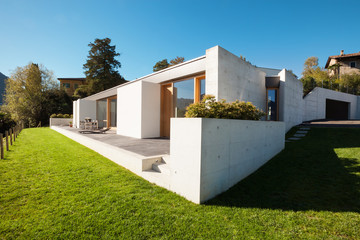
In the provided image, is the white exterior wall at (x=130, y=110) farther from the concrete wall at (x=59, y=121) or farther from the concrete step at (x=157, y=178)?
the concrete wall at (x=59, y=121)

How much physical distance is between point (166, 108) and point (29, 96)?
28.9m

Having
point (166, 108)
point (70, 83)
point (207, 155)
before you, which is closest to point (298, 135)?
point (166, 108)

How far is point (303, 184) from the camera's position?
149 inches

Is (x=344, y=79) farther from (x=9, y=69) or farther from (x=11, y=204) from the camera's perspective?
(x=9, y=69)

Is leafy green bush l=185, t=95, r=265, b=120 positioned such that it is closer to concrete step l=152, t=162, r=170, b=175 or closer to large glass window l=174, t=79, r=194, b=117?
concrete step l=152, t=162, r=170, b=175

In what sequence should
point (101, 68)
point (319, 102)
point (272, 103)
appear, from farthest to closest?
point (101, 68)
point (319, 102)
point (272, 103)

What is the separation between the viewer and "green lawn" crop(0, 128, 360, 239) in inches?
87.0

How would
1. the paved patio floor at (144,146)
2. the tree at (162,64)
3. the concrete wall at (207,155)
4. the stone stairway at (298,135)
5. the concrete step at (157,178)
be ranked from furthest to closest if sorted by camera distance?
the tree at (162,64)
the stone stairway at (298,135)
the paved patio floor at (144,146)
the concrete step at (157,178)
the concrete wall at (207,155)

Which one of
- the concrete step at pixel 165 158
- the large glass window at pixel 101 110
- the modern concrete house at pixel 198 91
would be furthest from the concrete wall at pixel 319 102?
the large glass window at pixel 101 110

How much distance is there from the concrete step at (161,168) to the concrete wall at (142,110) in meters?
4.70

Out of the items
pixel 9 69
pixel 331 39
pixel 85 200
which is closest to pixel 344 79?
pixel 331 39

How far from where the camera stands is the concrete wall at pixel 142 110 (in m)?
8.78

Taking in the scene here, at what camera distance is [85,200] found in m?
2.93

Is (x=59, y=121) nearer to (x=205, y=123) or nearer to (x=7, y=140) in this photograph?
(x=7, y=140)
